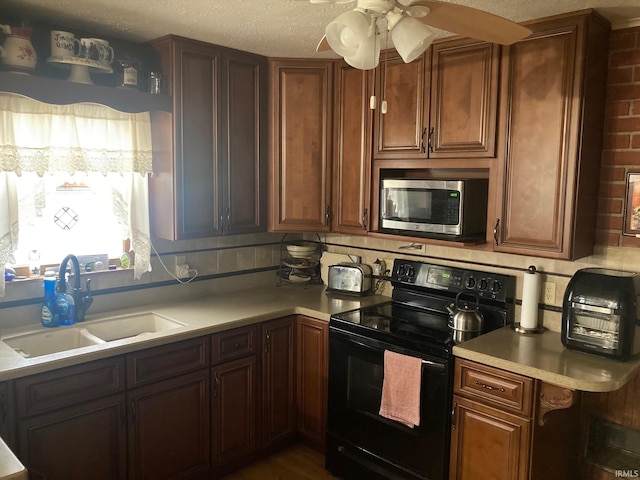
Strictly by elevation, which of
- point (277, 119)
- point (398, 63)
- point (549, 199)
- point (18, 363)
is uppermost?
point (398, 63)

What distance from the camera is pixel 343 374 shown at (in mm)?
2775

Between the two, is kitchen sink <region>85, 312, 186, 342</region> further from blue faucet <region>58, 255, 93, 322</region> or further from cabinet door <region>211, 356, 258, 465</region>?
cabinet door <region>211, 356, 258, 465</region>

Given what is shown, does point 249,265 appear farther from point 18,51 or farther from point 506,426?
point 506,426

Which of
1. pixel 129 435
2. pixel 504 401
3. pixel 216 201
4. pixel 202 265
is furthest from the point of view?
pixel 202 265

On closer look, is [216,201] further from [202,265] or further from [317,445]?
[317,445]

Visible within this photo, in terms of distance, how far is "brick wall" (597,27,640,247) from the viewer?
2.32 m

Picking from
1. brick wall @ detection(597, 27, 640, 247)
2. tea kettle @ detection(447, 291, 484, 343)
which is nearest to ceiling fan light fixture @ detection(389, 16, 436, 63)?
brick wall @ detection(597, 27, 640, 247)

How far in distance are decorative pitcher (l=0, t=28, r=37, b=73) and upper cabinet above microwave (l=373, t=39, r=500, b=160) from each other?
1707 millimetres

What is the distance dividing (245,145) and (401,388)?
1.61 metres

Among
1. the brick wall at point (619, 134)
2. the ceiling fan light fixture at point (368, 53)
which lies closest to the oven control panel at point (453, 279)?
the brick wall at point (619, 134)

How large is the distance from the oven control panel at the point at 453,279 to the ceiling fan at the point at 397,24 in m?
1.44

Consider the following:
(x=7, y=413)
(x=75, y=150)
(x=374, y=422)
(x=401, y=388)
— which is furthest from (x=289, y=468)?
(x=75, y=150)

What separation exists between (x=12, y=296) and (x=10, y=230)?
1.08 ft

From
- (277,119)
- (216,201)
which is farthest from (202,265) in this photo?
(277,119)
